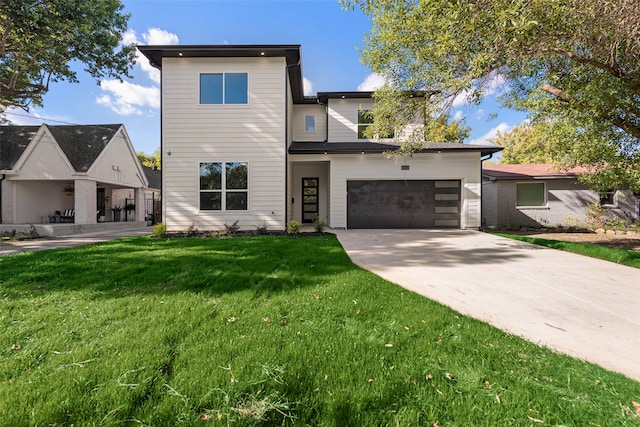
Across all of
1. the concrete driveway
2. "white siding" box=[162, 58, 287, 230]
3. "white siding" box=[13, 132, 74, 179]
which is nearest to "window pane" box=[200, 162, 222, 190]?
"white siding" box=[162, 58, 287, 230]

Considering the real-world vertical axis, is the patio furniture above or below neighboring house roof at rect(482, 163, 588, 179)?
below

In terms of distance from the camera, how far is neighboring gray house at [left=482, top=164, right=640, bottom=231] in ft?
42.8

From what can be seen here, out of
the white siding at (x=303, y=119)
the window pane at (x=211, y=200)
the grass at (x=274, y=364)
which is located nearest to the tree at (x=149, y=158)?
the white siding at (x=303, y=119)

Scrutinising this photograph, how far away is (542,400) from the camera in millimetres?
1656

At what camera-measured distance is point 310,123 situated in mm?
13203

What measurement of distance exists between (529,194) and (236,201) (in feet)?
48.6

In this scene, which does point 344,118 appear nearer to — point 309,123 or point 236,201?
point 309,123

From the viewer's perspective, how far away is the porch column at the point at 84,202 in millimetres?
12422

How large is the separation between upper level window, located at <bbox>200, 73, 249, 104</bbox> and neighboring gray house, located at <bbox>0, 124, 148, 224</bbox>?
8.42 meters

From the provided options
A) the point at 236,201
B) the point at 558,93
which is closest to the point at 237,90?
the point at 236,201

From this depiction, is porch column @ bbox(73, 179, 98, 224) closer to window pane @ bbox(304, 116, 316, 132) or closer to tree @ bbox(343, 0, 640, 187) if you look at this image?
window pane @ bbox(304, 116, 316, 132)

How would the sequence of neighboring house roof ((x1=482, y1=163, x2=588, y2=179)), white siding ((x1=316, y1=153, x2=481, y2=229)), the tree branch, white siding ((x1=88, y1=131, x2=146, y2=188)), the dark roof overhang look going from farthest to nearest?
1. white siding ((x1=88, y1=131, x2=146, y2=188))
2. neighboring house roof ((x1=482, y1=163, x2=588, y2=179))
3. white siding ((x1=316, y1=153, x2=481, y2=229))
4. the dark roof overhang
5. the tree branch

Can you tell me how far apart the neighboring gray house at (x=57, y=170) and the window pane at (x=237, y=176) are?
8591 mm

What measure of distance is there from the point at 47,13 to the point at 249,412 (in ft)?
47.3
